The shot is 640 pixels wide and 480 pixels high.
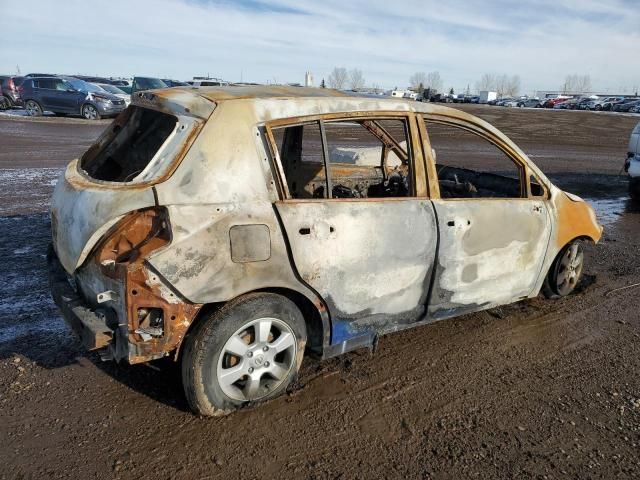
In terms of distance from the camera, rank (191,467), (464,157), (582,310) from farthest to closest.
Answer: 1. (464,157)
2. (582,310)
3. (191,467)

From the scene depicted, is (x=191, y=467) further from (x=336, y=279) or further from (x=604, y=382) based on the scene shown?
A: (x=604, y=382)

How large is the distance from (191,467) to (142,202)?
1401 millimetres

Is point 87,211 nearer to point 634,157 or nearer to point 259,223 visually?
point 259,223

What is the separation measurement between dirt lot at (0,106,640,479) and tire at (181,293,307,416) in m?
0.14

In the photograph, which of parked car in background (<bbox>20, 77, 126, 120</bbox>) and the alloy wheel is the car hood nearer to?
the alloy wheel

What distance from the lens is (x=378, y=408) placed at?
3.17 m

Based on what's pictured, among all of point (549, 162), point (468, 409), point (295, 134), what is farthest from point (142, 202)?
point (549, 162)

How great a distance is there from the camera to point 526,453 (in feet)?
9.23

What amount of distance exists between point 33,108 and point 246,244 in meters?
24.5

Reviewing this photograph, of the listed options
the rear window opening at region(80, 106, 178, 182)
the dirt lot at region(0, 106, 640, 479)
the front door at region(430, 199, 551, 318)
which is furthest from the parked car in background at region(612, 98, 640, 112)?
the rear window opening at region(80, 106, 178, 182)

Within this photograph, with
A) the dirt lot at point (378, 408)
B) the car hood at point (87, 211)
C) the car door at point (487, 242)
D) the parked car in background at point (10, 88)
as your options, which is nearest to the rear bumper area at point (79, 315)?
the car hood at point (87, 211)

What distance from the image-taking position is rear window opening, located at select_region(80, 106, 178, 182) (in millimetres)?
3033

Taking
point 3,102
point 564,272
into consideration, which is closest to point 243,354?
point 564,272

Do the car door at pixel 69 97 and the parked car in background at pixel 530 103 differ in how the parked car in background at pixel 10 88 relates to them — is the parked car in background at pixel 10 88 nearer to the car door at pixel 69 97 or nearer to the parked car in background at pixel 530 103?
the car door at pixel 69 97
